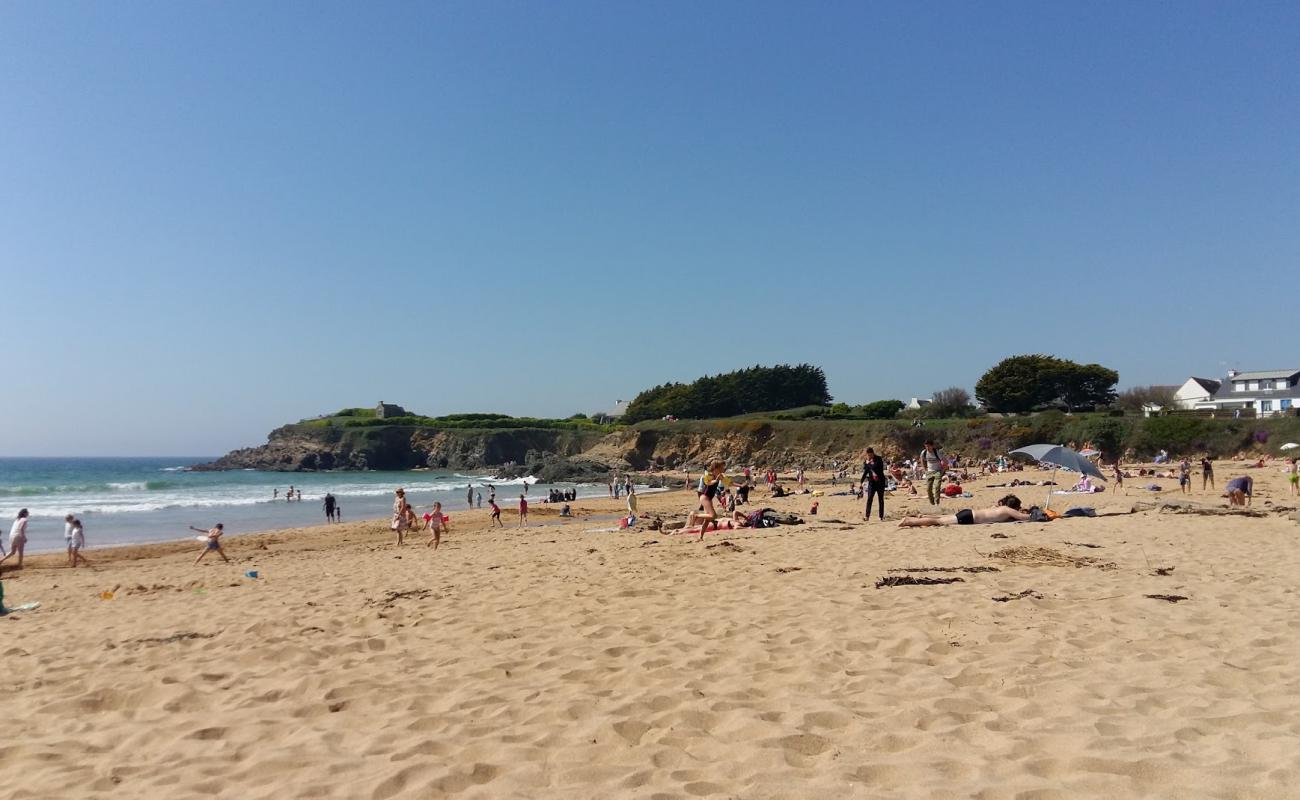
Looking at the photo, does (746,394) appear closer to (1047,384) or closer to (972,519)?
(1047,384)

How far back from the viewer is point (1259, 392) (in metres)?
68.5

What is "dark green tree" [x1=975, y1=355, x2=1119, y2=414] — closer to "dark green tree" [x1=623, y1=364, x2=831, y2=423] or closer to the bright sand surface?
"dark green tree" [x1=623, y1=364, x2=831, y2=423]

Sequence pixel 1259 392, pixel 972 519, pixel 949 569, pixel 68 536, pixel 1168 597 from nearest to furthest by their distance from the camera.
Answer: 1. pixel 1168 597
2. pixel 949 569
3. pixel 972 519
4. pixel 68 536
5. pixel 1259 392

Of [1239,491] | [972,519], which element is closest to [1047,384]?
[1239,491]

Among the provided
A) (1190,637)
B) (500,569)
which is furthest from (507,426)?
(1190,637)

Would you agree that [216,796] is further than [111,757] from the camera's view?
No

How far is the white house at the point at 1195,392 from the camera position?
74.0 m

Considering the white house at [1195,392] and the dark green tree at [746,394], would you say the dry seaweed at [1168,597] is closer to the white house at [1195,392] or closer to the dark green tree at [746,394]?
the white house at [1195,392]

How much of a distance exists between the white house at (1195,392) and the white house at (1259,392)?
138 cm

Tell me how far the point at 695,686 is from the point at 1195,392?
89675 mm

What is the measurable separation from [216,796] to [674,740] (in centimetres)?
207

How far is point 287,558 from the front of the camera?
17094 mm

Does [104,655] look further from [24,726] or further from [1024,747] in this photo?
[1024,747]

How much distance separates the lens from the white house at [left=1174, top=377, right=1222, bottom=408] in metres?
74.0
